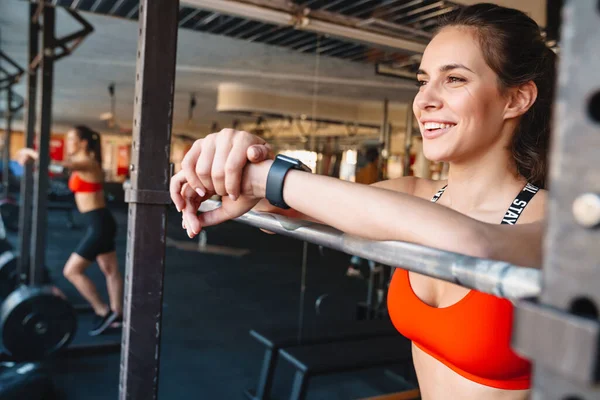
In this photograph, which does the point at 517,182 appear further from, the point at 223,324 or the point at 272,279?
the point at 272,279

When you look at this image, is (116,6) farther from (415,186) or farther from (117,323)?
(415,186)

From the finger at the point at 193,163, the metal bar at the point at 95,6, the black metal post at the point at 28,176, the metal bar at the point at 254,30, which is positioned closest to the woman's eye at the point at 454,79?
the finger at the point at 193,163

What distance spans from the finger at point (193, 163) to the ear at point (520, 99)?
0.56 m

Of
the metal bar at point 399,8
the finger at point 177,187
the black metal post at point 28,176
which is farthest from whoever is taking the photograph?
the black metal post at point 28,176

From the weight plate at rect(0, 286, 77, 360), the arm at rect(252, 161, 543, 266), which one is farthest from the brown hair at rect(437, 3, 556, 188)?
Result: the weight plate at rect(0, 286, 77, 360)

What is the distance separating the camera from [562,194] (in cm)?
26

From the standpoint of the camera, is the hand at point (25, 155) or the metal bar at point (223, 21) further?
the hand at point (25, 155)

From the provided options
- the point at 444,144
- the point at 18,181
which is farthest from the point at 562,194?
the point at 18,181

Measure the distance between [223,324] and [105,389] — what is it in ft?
4.04

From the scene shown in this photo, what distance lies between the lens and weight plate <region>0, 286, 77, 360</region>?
2688mm

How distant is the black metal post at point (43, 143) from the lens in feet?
10.1

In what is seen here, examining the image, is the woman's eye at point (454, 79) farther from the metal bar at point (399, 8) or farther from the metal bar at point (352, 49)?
the metal bar at point (352, 49)

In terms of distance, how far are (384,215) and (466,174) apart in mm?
520

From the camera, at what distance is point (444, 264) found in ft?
1.30
